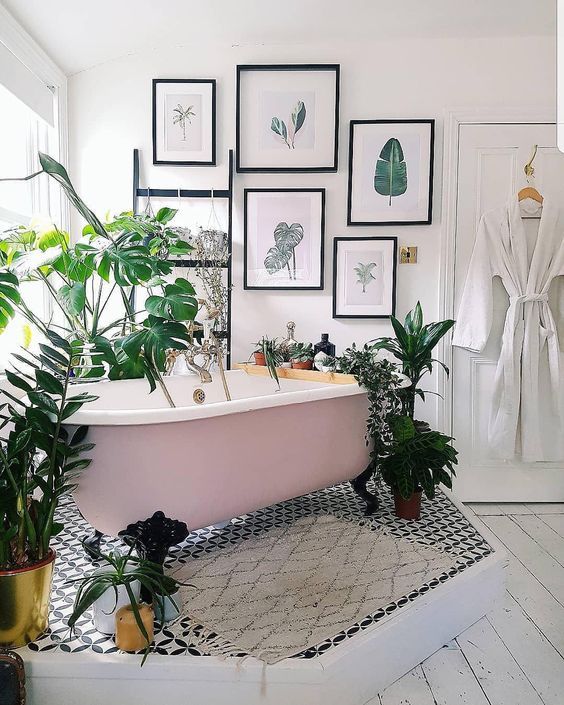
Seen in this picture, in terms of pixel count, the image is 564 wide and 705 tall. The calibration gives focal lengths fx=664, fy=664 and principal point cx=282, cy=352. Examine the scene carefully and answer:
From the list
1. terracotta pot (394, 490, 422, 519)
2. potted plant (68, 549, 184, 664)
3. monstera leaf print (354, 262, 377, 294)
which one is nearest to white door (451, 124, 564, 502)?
monstera leaf print (354, 262, 377, 294)

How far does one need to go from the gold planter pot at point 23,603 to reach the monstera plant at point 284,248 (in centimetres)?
218

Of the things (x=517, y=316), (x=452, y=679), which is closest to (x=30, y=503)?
(x=452, y=679)

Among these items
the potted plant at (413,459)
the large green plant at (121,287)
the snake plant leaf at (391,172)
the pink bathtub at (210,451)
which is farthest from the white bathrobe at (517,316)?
the large green plant at (121,287)

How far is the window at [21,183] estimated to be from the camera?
9.93 ft

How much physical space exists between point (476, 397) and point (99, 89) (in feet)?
8.90

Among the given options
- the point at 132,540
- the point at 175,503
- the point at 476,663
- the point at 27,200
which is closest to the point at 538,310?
the point at 476,663

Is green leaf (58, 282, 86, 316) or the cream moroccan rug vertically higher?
green leaf (58, 282, 86, 316)

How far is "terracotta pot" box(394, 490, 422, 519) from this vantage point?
9.80ft

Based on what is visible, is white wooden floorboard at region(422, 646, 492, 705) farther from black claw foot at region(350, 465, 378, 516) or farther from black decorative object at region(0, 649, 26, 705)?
black decorative object at region(0, 649, 26, 705)

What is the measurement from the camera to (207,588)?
7.59ft

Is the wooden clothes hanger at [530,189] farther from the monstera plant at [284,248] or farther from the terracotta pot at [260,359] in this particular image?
the terracotta pot at [260,359]

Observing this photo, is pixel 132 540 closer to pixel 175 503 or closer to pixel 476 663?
pixel 175 503

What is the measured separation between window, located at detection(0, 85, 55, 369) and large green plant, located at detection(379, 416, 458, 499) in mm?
1682

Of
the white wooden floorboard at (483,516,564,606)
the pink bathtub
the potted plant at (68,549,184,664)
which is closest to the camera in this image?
the potted plant at (68,549,184,664)
